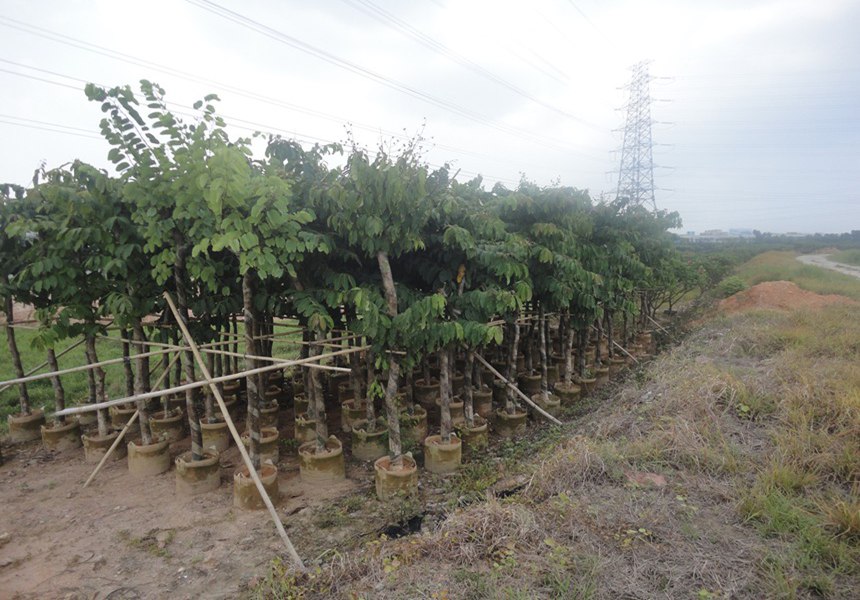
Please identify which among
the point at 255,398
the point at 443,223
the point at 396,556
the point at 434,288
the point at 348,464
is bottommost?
the point at 348,464

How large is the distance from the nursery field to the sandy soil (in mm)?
22

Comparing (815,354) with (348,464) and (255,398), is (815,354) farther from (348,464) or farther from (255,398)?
(255,398)

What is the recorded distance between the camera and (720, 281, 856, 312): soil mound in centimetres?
1857

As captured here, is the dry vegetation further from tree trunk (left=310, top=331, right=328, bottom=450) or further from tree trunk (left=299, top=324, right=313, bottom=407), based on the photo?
tree trunk (left=299, top=324, right=313, bottom=407)

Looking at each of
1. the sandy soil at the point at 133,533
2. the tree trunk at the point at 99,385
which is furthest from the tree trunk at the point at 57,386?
the sandy soil at the point at 133,533

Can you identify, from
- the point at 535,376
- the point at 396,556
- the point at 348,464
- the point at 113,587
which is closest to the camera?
the point at 396,556

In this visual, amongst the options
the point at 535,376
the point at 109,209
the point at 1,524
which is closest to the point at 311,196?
the point at 109,209

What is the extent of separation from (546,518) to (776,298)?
69.3ft

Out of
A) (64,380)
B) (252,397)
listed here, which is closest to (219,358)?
(252,397)

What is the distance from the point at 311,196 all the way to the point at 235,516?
153 inches

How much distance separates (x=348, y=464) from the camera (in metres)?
6.86

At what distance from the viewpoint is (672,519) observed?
4074 millimetres

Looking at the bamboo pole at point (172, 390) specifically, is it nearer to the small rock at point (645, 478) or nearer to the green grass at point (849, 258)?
the small rock at point (645, 478)

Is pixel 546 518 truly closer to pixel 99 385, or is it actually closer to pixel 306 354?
pixel 306 354
